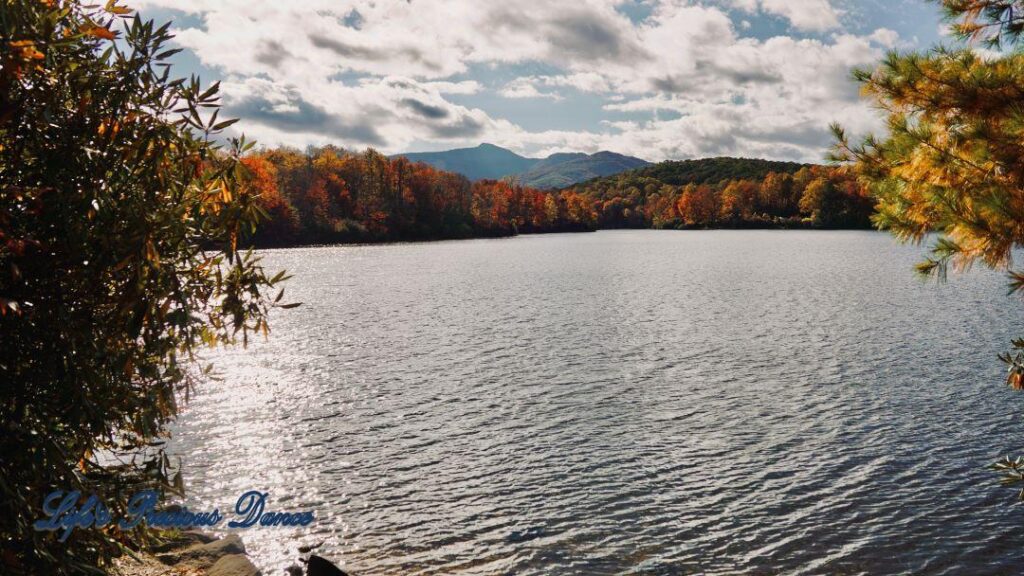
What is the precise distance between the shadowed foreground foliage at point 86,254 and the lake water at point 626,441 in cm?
629

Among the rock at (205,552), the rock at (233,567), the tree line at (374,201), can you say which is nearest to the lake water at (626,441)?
the rock at (205,552)

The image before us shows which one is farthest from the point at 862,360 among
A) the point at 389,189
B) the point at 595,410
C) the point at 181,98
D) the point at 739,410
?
the point at 389,189

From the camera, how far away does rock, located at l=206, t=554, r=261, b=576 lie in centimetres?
1120

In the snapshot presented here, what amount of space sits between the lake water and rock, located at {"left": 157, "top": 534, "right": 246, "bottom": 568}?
554 millimetres

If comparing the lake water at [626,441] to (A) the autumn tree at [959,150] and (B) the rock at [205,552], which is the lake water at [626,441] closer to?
(B) the rock at [205,552]

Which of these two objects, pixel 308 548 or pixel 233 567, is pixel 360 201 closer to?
pixel 308 548

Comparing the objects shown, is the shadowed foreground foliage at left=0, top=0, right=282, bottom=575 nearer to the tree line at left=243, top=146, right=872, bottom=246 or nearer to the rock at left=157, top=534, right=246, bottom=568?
the rock at left=157, top=534, right=246, bottom=568

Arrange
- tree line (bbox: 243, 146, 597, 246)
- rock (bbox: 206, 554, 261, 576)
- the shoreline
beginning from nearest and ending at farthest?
the shoreline < rock (bbox: 206, 554, 261, 576) < tree line (bbox: 243, 146, 597, 246)

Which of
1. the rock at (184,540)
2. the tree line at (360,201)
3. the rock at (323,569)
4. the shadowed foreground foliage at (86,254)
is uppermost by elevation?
the tree line at (360,201)

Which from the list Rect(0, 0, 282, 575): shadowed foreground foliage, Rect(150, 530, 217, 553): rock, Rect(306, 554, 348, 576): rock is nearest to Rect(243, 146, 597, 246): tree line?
Rect(150, 530, 217, 553): rock

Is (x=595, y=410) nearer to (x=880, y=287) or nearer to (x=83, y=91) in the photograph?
(x=83, y=91)

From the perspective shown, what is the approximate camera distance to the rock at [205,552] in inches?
461

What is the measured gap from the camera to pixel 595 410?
71.5 ft

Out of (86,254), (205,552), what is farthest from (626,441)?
(86,254)
